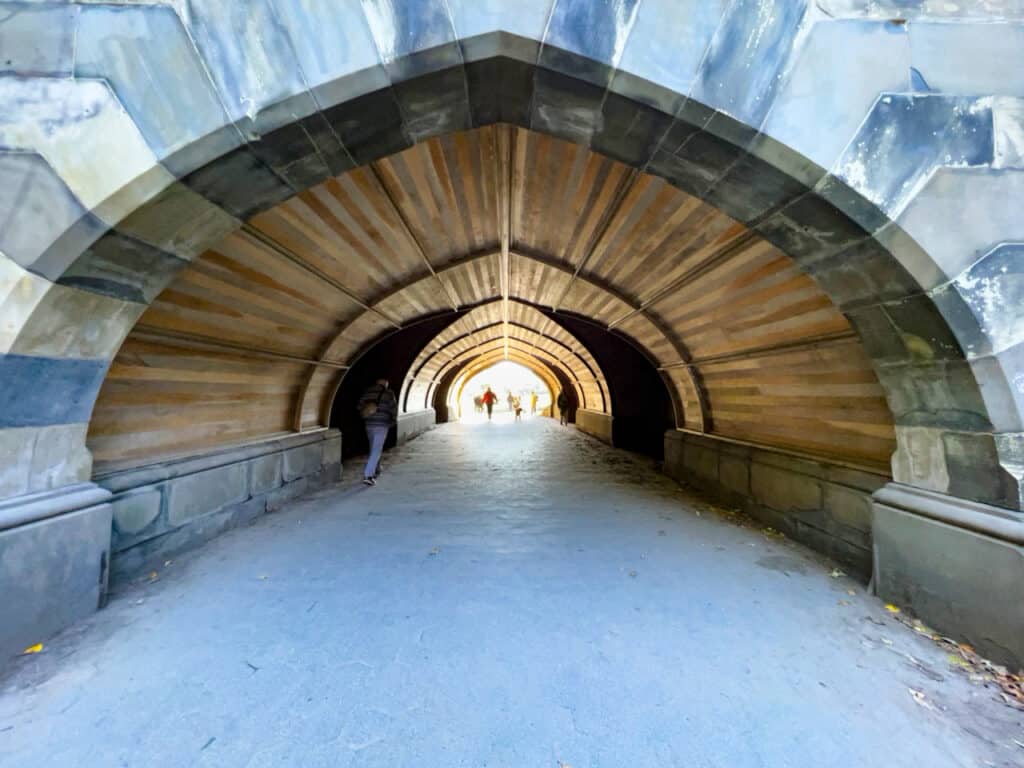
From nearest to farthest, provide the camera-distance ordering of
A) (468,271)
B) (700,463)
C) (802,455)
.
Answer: (802,455)
(700,463)
(468,271)

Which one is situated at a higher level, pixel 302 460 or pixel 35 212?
pixel 35 212

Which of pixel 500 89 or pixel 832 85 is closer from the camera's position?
pixel 832 85

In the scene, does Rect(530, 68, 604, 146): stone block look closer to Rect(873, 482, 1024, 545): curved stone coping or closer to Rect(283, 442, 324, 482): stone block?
Rect(873, 482, 1024, 545): curved stone coping

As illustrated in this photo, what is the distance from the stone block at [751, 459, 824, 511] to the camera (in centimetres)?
373

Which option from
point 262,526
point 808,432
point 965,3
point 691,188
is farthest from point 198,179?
point 808,432

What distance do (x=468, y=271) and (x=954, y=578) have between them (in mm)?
6313

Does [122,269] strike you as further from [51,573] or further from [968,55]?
[968,55]

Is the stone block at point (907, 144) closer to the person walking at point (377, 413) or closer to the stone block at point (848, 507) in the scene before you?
the stone block at point (848, 507)

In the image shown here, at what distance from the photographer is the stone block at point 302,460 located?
5329 mm

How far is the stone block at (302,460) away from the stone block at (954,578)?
6.28 m

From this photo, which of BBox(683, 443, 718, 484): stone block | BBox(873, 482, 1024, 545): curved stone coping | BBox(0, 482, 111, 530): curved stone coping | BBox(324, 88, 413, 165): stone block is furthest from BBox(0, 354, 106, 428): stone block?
BBox(683, 443, 718, 484): stone block

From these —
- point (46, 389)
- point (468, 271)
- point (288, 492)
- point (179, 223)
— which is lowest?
point (288, 492)

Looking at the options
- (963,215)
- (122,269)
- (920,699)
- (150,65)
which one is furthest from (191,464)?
(963,215)

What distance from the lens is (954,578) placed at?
2.28 metres
